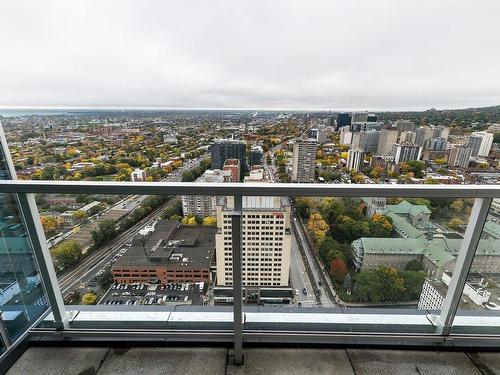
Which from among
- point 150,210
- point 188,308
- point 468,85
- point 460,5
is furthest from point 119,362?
point 468,85

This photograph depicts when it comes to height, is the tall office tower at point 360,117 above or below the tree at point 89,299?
above

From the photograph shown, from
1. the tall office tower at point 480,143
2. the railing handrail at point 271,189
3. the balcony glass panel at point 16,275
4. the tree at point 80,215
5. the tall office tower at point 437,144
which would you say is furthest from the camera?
the tall office tower at point 437,144

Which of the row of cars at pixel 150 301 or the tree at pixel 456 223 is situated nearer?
the tree at pixel 456 223

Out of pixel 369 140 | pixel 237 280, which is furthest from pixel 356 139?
pixel 237 280

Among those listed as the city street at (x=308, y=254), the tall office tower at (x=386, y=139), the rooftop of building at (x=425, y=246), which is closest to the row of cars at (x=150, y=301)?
the city street at (x=308, y=254)

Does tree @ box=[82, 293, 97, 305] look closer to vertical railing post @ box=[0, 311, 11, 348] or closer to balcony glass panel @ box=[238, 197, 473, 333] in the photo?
vertical railing post @ box=[0, 311, 11, 348]

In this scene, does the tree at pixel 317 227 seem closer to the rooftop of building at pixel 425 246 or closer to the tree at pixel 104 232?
the rooftop of building at pixel 425 246

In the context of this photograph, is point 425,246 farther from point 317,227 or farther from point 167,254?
point 167,254

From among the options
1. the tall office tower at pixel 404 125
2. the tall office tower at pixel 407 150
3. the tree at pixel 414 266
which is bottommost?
the tall office tower at pixel 407 150
